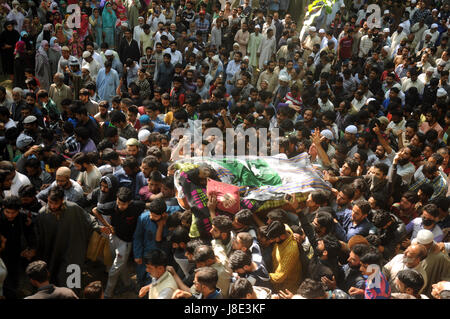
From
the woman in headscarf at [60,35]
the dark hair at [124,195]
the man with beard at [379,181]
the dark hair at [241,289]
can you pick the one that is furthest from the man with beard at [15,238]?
the woman in headscarf at [60,35]

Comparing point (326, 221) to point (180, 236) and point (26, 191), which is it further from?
point (26, 191)

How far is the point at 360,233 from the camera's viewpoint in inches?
187

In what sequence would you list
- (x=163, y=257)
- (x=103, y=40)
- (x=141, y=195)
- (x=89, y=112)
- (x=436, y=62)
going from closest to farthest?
(x=163, y=257), (x=141, y=195), (x=89, y=112), (x=436, y=62), (x=103, y=40)

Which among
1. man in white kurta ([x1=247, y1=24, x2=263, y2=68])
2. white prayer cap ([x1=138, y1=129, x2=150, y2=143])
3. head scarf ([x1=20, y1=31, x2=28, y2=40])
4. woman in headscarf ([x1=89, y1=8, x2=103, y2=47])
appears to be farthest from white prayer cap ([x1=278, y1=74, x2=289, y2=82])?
head scarf ([x1=20, y1=31, x2=28, y2=40])

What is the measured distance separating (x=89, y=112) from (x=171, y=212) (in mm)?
3183

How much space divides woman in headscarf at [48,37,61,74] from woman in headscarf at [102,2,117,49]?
5.40 feet

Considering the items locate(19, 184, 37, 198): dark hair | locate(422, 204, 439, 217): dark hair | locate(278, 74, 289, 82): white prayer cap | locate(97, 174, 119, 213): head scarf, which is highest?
locate(278, 74, 289, 82): white prayer cap

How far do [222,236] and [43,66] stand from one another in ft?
20.9

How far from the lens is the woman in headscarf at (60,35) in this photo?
9531mm

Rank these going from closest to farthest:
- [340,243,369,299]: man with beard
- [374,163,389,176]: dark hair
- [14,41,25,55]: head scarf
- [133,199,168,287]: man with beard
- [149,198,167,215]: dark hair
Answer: [340,243,369,299]: man with beard, [149,198,167,215]: dark hair, [133,199,168,287]: man with beard, [374,163,389,176]: dark hair, [14,41,25,55]: head scarf

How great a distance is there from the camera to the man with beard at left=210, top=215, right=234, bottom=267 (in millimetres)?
4336

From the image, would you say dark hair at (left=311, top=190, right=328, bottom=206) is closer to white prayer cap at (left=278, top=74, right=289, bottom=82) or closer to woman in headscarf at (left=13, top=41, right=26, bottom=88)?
white prayer cap at (left=278, top=74, right=289, bottom=82)

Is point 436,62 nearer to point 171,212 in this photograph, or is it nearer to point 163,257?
point 171,212

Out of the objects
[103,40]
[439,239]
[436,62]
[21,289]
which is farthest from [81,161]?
[436,62]
